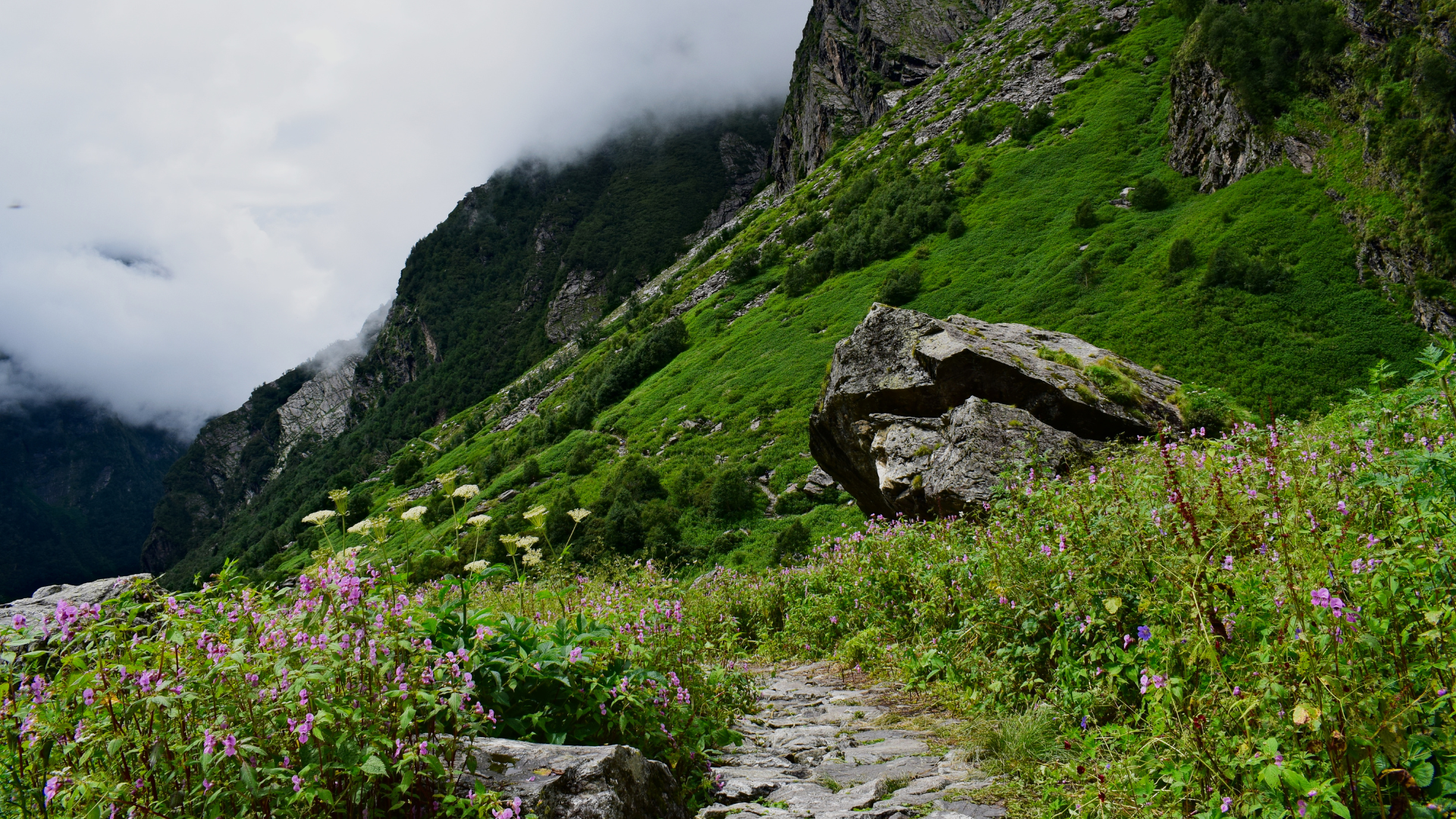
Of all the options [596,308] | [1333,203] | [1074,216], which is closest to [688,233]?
[596,308]

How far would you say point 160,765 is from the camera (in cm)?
270

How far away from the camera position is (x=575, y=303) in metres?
186

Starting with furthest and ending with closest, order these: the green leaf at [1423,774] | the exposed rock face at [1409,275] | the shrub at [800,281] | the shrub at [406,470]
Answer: the shrub at [406,470] → the shrub at [800,281] → the exposed rock face at [1409,275] → the green leaf at [1423,774]

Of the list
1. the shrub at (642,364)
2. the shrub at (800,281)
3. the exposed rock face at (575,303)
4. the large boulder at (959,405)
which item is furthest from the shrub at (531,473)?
the exposed rock face at (575,303)

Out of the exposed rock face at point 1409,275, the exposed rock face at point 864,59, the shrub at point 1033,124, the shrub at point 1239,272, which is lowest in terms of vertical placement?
the exposed rock face at point 1409,275

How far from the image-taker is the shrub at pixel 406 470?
92.7 meters

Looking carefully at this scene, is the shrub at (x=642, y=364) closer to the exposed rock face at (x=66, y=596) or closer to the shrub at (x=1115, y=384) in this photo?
the shrub at (x=1115, y=384)

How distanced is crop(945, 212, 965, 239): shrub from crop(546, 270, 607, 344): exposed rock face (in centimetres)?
13602

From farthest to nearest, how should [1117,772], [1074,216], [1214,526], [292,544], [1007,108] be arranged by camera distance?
1. [292,544]
2. [1007,108]
3. [1074,216]
4. [1214,526]
5. [1117,772]

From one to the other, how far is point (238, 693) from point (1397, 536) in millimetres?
6007

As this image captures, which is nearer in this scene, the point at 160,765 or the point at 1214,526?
the point at 160,765

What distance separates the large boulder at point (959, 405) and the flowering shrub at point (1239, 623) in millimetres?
7816

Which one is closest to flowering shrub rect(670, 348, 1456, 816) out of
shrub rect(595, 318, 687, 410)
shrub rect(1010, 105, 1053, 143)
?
shrub rect(1010, 105, 1053, 143)

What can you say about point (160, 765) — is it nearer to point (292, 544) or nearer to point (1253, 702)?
point (1253, 702)
